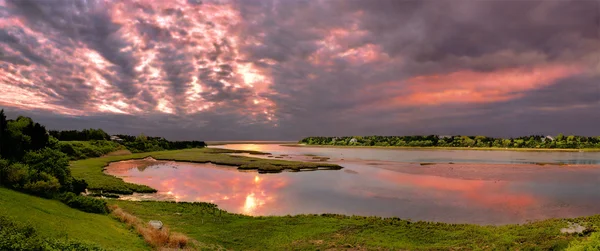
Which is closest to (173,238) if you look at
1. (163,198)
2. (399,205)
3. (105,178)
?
(163,198)

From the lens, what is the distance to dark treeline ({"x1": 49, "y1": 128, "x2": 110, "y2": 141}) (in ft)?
447

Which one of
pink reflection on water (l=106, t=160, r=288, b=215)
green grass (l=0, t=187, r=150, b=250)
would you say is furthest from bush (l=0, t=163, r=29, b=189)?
pink reflection on water (l=106, t=160, r=288, b=215)

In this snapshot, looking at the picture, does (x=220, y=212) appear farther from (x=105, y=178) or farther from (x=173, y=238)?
(x=105, y=178)

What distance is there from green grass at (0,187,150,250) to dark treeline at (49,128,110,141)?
14066 centimetres

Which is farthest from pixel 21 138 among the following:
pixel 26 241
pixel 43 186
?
pixel 26 241

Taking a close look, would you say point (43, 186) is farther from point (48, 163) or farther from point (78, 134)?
point (78, 134)

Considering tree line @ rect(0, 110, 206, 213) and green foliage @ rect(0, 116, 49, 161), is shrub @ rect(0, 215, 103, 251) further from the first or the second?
green foliage @ rect(0, 116, 49, 161)

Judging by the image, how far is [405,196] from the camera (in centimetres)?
4188

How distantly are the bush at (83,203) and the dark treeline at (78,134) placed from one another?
13740cm

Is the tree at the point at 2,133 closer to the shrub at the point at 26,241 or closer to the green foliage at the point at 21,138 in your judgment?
the green foliage at the point at 21,138

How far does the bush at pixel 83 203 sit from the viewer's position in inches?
821

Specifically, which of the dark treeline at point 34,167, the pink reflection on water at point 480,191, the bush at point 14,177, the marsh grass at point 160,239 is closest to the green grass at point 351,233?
the marsh grass at point 160,239

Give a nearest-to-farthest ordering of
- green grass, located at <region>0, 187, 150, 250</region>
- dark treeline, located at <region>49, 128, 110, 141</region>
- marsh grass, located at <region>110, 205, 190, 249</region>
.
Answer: green grass, located at <region>0, 187, 150, 250</region> < marsh grass, located at <region>110, 205, 190, 249</region> < dark treeline, located at <region>49, 128, 110, 141</region>

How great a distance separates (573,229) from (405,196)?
20.1m
